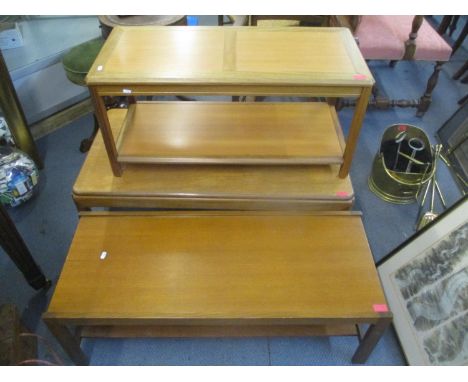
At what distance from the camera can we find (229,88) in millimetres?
1142

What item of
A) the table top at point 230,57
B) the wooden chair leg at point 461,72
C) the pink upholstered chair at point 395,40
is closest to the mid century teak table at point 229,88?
the table top at point 230,57

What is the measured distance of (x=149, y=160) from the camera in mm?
1389

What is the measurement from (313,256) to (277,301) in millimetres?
223

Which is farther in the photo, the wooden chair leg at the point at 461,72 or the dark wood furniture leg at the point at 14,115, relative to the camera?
the wooden chair leg at the point at 461,72

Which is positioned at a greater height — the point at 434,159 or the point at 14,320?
the point at 434,159

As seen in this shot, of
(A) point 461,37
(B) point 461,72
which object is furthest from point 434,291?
(A) point 461,37

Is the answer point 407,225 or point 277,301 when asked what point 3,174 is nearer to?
point 277,301

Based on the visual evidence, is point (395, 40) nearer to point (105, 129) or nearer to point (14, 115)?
point (105, 129)

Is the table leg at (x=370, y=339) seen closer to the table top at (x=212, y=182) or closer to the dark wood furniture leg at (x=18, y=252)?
the table top at (x=212, y=182)

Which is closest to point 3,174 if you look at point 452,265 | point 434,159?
point 452,265

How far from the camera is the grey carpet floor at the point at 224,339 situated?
1.39 metres

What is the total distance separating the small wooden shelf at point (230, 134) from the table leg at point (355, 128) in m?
0.04

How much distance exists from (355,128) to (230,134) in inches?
20.8
